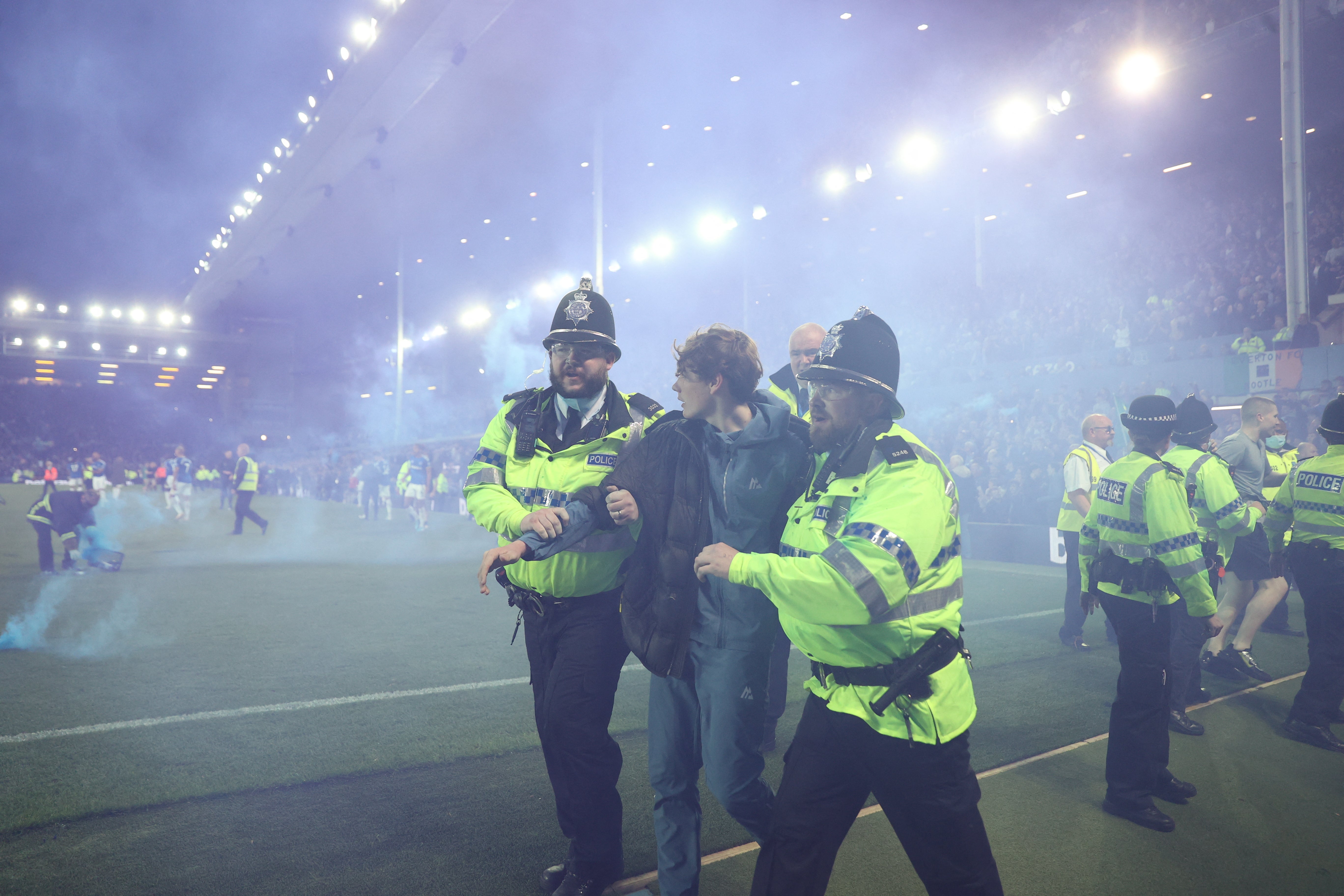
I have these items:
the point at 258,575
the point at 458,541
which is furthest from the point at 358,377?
the point at 258,575

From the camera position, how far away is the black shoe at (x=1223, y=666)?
20.5ft

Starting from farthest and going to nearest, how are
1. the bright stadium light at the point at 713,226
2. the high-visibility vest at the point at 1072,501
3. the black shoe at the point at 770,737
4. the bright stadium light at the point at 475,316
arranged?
the bright stadium light at the point at 475,316 → the bright stadium light at the point at 713,226 → the high-visibility vest at the point at 1072,501 → the black shoe at the point at 770,737

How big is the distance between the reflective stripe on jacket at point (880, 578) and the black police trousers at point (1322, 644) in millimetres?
4067

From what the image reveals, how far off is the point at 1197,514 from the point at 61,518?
1374 centimetres

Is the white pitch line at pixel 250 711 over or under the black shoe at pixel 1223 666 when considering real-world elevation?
over

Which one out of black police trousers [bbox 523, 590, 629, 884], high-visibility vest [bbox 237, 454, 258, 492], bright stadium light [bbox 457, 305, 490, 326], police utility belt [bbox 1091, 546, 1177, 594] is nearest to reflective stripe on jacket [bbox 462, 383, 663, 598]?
black police trousers [bbox 523, 590, 629, 884]

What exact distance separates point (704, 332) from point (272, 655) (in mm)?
5886

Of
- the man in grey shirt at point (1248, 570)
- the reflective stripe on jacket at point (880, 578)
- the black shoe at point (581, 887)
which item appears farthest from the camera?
the man in grey shirt at point (1248, 570)

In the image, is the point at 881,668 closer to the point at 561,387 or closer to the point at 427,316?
the point at 561,387

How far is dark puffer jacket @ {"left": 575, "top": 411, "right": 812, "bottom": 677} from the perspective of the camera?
2537mm

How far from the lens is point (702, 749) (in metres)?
2.61

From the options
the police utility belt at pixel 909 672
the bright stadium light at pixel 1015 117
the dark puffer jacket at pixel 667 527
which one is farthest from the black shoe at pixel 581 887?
the bright stadium light at pixel 1015 117

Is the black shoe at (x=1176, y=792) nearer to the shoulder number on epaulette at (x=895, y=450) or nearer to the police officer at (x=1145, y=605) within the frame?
the police officer at (x=1145, y=605)

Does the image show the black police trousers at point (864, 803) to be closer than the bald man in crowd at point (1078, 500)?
Yes
